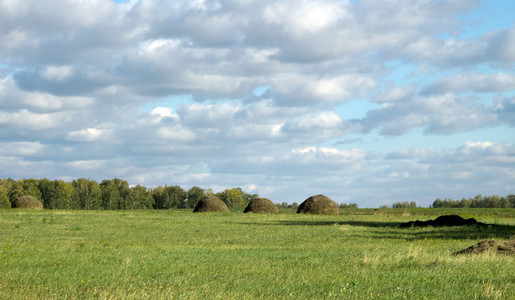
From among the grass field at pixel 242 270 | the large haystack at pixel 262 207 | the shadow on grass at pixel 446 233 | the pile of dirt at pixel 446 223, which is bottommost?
the grass field at pixel 242 270

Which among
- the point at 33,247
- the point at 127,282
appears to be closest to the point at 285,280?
the point at 127,282

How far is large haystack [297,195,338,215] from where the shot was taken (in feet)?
226

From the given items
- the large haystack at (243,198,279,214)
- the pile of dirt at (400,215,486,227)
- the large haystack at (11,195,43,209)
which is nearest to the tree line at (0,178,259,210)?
the large haystack at (11,195,43,209)

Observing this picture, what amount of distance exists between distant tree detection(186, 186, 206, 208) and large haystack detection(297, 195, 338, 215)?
73.7m

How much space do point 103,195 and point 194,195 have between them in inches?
986

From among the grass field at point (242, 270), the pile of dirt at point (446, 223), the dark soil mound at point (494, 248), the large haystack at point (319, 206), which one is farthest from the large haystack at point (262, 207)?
the dark soil mound at point (494, 248)

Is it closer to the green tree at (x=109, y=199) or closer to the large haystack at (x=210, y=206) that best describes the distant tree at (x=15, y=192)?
the green tree at (x=109, y=199)

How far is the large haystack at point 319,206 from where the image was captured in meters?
68.8

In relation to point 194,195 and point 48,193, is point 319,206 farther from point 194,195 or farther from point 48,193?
point 48,193

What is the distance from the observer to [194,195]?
142000 mm

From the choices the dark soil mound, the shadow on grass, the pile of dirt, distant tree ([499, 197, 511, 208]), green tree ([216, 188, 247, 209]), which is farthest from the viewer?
green tree ([216, 188, 247, 209])

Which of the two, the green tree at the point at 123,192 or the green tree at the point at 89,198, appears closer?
the green tree at the point at 89,198

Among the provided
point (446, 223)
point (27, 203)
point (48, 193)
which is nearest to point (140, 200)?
point (48, 193)

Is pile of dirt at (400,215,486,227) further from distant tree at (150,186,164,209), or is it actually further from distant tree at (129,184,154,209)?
distant tree at (150,186,164,209)
